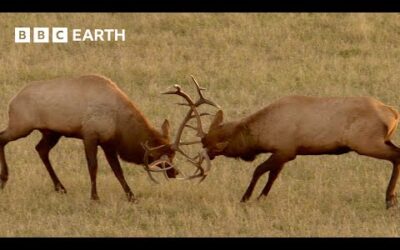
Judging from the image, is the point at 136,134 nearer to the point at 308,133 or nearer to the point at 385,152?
the point at 308,133

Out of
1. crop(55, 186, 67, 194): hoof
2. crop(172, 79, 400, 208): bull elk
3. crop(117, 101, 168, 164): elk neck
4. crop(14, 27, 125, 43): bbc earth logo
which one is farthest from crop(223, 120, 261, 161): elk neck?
crop(14, 27, 125, 43): bbc earth logo

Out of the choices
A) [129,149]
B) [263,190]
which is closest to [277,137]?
[263,190]

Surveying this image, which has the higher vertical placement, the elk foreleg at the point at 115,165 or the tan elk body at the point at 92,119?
the tan elk body at the point at 92,119

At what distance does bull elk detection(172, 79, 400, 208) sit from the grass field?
0.54 m

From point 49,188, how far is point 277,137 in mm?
3042

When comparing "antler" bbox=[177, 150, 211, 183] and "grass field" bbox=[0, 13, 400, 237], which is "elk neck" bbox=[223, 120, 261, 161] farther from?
"grass field" bbox=[0, 13, 400, 237]

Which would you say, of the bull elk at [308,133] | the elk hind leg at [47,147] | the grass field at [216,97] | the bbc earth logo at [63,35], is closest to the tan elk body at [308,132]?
the bull elk at [308,133]

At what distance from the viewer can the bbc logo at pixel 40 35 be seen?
24.6m

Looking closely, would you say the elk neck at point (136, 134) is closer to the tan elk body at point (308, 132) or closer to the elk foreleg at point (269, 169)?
the tan elk body at point (308, 132)

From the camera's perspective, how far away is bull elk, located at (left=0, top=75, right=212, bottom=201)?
50.0ft

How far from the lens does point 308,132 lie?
1491 cm

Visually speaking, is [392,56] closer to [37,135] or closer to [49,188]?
[37,135]

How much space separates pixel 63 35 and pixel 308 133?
10897 millimetres

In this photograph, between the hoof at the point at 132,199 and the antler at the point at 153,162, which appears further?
the antler at the point at 153,162
